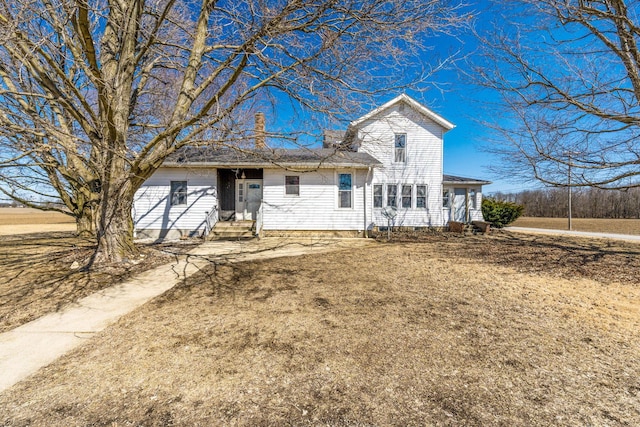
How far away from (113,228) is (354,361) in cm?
675

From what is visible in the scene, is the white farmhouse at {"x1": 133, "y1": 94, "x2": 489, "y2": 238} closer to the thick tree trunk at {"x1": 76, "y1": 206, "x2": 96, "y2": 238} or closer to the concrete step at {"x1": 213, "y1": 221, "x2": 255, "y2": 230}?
the concrete step at {"x1": 213, "y1": 221, "x2": 255, "y2": 230}

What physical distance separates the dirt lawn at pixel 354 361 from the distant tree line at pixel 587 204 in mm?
33847

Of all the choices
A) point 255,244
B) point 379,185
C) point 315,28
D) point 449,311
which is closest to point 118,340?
point 449,311

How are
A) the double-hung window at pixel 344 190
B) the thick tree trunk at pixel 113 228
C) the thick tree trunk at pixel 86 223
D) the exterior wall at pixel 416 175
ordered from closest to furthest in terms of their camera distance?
the thick tree trunk at pixel 113 228 → the thick tree trunk at pixel 86 223 → the double-hung window at pixel 344 190 → the exterior wall at pixel 416 175

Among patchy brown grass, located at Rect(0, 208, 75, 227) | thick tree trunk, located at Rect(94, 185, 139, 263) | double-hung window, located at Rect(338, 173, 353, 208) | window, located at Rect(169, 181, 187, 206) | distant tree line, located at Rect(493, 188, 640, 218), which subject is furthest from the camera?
distant tree line, located at Rect(493, 188, 640, 218)

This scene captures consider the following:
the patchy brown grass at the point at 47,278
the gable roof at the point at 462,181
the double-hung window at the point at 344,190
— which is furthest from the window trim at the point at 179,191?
the gable roof at the point at 462,181

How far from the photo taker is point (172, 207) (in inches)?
490

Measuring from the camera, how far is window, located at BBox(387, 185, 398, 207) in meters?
15.4

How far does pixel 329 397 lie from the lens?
7.31 ft

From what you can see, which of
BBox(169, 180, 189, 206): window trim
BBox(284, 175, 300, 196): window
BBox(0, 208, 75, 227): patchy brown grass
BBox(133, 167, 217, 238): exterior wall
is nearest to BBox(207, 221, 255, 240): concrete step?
BBox(133, 167, 217, 238): exterior wall

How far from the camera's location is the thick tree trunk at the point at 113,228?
6.52 meters

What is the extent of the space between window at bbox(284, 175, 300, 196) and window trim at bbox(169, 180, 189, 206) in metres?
4.46

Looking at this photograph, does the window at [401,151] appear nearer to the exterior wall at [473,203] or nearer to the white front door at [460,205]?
the exterior wall at [473,203]

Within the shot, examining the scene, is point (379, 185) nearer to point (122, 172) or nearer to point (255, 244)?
point (255, 244)
